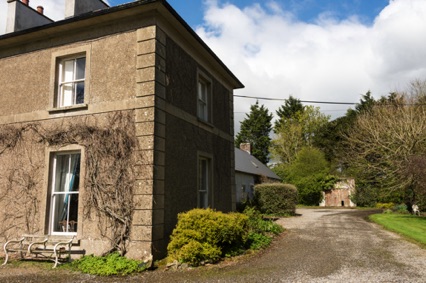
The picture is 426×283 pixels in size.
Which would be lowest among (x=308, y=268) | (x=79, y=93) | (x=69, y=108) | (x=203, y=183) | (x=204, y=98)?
(x=308, y=268)

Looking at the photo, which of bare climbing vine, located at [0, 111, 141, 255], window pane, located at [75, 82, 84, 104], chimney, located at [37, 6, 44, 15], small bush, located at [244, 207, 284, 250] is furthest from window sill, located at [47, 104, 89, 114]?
small bush, located at [244, 207, 284, 250]

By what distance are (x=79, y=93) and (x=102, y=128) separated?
5.35 feet

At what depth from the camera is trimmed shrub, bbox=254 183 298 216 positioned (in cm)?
2111

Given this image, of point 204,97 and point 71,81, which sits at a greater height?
point 204,97

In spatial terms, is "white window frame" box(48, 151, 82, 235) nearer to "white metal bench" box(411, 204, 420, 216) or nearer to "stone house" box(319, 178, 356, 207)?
"white metal bench" box(411, 204, 420, 216)

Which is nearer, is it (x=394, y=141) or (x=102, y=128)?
(x=102, y=128)

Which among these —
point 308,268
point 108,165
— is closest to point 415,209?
point 308,268

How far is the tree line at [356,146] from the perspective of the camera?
2259 cm

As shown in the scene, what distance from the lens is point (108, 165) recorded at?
8.88m

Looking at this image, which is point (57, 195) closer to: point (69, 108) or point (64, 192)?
point (64, 192)

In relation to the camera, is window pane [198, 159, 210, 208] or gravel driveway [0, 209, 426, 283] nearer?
gravel driveway [0, 209, 426, 283]

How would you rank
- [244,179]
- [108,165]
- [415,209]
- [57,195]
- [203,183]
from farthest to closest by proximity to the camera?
[244,179] → [415,209] → [203,183] → [57,195] → [108,165]

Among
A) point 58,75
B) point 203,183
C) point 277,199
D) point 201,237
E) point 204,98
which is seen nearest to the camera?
point 201,237

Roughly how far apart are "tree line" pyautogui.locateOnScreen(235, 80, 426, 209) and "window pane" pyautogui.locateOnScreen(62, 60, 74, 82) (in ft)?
51.0
